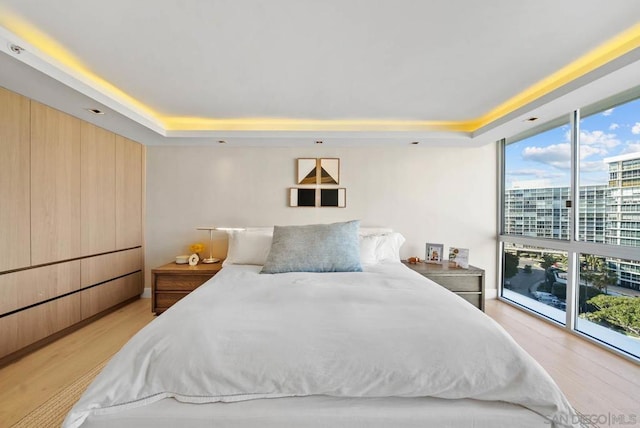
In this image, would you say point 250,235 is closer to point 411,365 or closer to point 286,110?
point 286,110

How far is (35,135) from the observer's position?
2.39 metres

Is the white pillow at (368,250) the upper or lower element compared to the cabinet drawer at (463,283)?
upper

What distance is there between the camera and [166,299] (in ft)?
10.2

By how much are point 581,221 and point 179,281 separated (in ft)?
13.4

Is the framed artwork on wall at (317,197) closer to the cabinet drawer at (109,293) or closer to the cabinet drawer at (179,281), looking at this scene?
the cabinet drawer at (179,281)

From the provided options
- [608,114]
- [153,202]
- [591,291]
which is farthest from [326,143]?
[591,291]

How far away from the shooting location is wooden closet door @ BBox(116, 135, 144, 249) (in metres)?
3.33

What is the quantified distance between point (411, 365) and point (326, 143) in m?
2.83

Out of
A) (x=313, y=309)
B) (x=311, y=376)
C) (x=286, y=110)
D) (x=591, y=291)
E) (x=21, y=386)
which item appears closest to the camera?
(x=311, y=376)

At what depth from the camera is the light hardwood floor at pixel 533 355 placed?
1.76 meters

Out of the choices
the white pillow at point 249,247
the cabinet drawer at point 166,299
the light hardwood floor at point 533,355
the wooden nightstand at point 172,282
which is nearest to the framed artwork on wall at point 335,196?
the white pillow at point 249,247

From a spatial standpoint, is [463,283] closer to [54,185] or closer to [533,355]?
[533,355]

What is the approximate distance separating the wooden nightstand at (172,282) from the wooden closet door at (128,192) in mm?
747

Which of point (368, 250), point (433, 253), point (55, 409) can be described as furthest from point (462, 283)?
point (55, 409)
